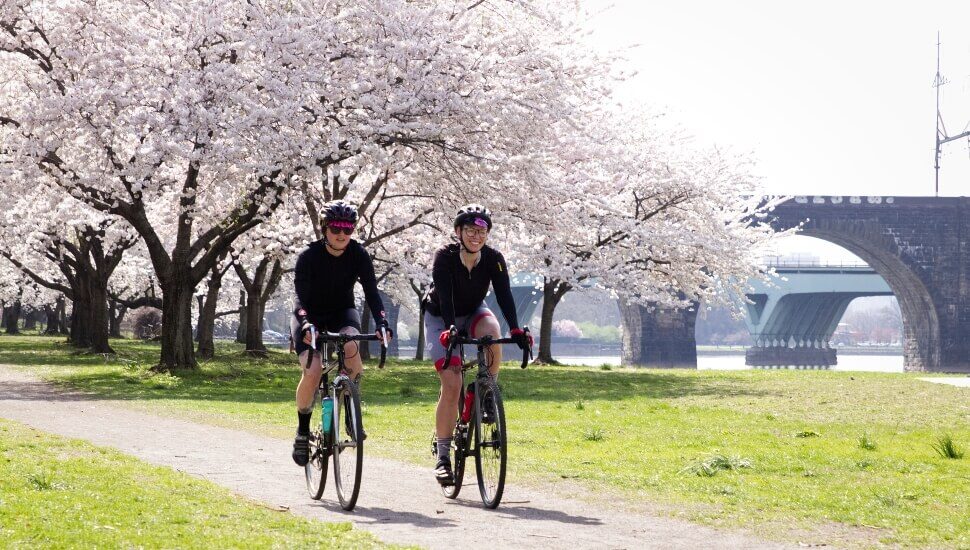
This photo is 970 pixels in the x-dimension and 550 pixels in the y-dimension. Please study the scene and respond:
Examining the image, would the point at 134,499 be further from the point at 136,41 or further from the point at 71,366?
the point at 71,366

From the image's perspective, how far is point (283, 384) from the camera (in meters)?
22.2

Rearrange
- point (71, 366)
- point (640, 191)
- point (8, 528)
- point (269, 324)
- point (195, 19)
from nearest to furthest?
point (8, 528) → point (195, 19) → point (71, 366) → point (640, 191) → point (269, 324)

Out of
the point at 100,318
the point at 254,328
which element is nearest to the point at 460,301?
the point at 254,328

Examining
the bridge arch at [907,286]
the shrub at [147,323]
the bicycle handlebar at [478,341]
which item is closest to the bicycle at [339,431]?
the bicycle handlebar at [478,341]

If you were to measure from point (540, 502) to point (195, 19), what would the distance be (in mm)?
16122

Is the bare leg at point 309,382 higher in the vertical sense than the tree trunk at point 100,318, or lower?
lower

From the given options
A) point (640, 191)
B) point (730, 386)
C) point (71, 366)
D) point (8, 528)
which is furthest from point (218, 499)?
point (640, 191)

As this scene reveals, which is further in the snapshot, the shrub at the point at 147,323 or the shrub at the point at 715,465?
the shrub at the point at 147,323

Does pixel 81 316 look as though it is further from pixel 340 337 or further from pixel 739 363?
pixel 739 363

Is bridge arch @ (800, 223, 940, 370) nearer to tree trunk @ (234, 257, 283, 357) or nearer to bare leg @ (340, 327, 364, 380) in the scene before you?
tree trunk @ (234, 257, 283, 357)

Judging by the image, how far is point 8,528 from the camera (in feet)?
20.7

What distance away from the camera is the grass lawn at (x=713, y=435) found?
7781 millimetres

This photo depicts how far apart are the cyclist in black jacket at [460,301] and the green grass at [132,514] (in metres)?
1.34

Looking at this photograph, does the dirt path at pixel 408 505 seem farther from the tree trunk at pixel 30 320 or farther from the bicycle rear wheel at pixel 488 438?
the tree trunk at pixel 30 320
